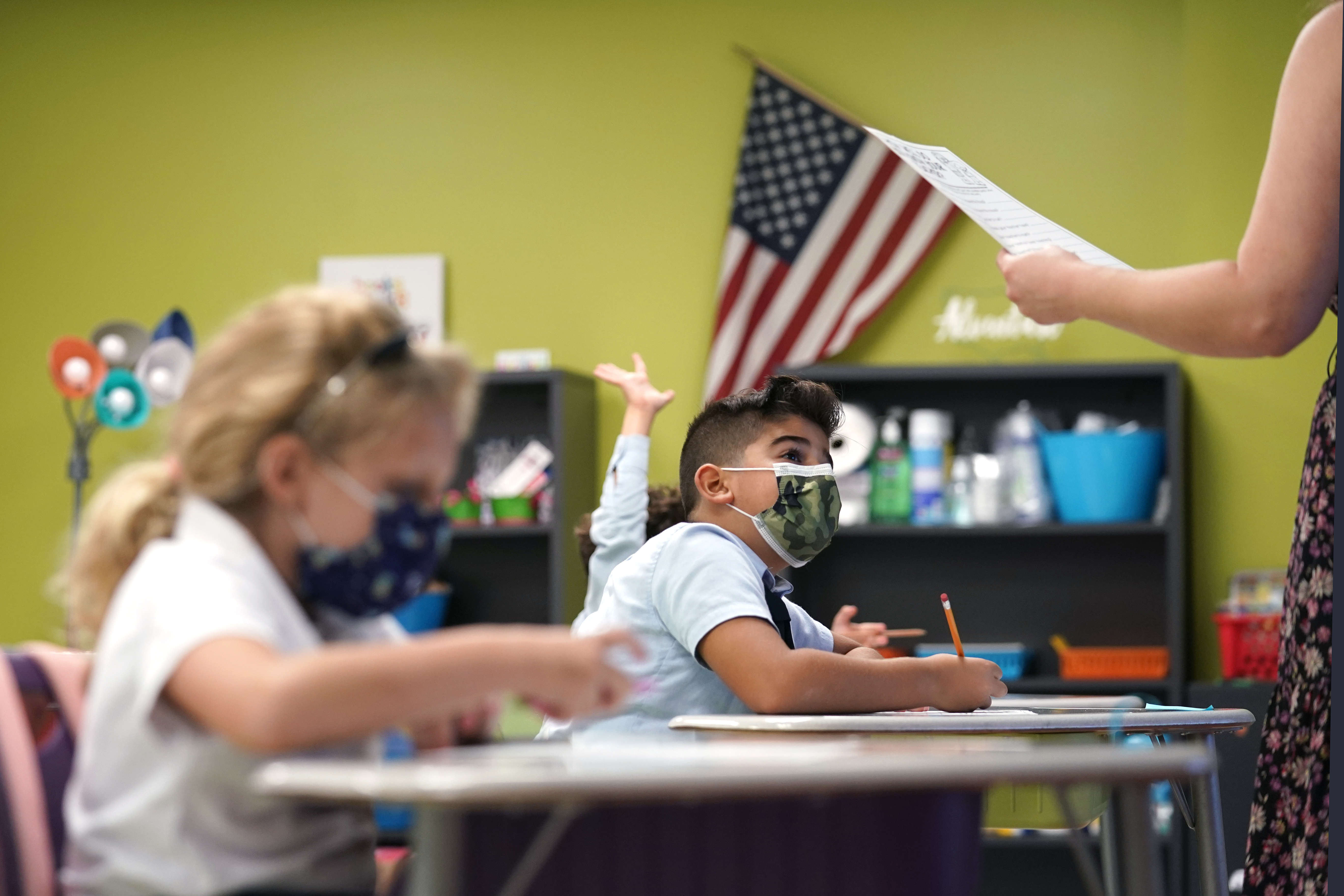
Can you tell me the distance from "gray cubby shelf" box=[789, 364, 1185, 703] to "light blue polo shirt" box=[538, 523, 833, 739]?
2426 mm

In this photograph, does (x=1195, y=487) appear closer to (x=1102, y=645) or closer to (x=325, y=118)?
(x=1102, y=645)

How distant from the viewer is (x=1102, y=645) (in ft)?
15.0

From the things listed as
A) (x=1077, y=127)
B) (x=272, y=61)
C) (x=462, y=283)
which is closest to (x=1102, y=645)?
(x=1077, y=127)

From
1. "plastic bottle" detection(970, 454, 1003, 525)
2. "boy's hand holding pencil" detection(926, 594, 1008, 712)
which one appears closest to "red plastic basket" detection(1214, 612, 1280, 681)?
"plastic bottle" detection(970, 454, 1003, 525)

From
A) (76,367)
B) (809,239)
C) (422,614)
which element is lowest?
(422,614)

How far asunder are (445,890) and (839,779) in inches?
11.7

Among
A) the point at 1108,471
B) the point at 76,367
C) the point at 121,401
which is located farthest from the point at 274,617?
the point at 76,367

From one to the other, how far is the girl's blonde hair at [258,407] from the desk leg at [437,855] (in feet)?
1.09

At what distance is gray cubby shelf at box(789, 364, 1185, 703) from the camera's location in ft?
14.7

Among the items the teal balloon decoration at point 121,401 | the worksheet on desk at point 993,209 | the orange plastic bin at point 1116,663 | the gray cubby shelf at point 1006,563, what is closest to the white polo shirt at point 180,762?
the worksheet on desk at point 993,209

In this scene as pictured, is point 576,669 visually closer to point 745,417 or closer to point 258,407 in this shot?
point 258,407

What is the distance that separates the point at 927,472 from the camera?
445cm

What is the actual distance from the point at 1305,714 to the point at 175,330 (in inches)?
159

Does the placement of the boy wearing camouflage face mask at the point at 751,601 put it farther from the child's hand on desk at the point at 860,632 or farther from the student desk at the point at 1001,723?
the child's hand on desk at the point at 860,632
